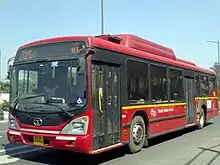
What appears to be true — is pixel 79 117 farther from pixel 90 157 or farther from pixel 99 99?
pixel 90 157

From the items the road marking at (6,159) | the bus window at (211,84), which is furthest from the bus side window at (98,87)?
the bus window at (211,84)

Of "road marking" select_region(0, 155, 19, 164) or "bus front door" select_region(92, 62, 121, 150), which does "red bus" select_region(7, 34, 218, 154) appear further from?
Result: "road marking" select_region(0, 155, 19, 164)

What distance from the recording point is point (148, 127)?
11031 mm

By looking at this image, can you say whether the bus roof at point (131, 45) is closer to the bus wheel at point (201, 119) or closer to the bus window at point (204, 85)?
the bus window at point (204, 85)

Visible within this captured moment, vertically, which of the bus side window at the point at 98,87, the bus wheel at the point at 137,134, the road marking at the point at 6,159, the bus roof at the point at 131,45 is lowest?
the road marking at the point at 6,159

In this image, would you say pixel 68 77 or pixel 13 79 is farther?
pixel 13 79

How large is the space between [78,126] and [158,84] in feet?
15.2

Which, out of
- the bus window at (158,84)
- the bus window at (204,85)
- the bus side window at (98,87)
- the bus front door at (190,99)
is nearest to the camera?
the bus side window at (98,87)

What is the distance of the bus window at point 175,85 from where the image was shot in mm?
13031

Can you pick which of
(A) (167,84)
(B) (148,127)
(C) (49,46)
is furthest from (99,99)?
(A) (167,84)

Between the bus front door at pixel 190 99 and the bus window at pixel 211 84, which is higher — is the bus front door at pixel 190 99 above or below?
below

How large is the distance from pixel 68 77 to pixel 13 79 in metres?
1.84

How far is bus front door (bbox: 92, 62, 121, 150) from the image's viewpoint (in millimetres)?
8258

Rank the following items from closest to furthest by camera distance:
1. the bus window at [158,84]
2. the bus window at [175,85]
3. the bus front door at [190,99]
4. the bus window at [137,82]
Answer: the bus window at [137,82], the bus window at [158,84], the bus window at [175,85], the bus front door at [190,99]
